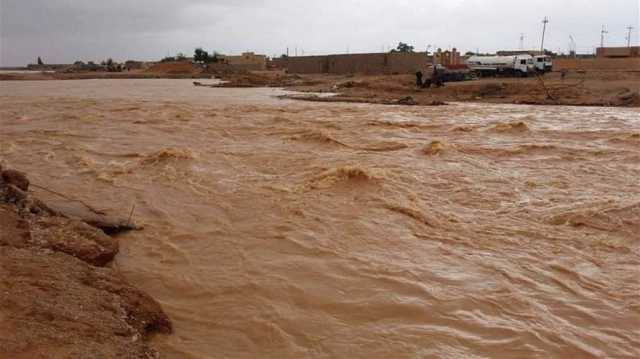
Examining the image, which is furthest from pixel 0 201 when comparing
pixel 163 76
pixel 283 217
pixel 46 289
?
pixel 163 76

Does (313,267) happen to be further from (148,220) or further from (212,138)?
(212,138)

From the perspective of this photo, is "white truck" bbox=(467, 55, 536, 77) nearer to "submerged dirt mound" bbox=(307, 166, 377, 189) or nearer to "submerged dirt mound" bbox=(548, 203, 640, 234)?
"submerged dirt mound" bbox=(307, 166, 377, 189)

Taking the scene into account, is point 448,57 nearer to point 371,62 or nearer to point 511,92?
point 371,62

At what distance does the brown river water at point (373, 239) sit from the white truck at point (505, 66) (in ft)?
83.3

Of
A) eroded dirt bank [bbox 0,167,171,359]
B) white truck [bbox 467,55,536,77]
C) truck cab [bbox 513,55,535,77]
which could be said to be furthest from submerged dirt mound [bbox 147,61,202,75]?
eroded dirt bank [bbox 0,167,171,359]

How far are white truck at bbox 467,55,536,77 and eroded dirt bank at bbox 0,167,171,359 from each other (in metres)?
37.3

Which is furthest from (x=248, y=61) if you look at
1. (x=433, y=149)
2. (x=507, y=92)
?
(x=433, y=149)

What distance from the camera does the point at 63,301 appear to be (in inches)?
138

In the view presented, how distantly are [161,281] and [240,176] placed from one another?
4784 mm

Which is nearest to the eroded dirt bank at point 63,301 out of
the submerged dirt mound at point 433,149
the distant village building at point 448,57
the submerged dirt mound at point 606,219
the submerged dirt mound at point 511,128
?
the submerged dirt mound at point 606,219

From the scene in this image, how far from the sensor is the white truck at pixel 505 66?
38.3 meters

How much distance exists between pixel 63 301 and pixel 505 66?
39.0 metres

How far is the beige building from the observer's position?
227 feet

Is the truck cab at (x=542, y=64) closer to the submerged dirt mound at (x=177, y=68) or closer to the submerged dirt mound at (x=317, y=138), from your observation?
the submerged dirt mound at (x=317, y=138)
